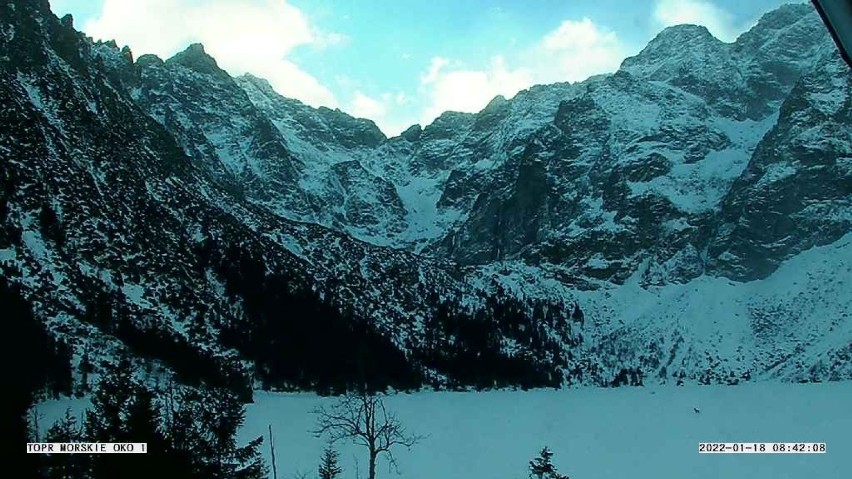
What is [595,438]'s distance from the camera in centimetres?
5675

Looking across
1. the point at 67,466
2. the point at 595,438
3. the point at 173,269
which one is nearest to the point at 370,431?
the point at 67,466

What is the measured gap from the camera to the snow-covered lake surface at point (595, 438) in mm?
39750

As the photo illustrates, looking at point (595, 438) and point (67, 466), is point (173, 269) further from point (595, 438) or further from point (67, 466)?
point (67, 466)

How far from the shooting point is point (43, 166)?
4815 inches

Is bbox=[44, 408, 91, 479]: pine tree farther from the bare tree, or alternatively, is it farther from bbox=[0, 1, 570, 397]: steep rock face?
bbox=[0, 1, 570, 397]: steep rock face

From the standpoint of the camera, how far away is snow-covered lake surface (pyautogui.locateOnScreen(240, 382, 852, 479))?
39.8m

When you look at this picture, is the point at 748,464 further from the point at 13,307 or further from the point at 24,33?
the point at 24,33

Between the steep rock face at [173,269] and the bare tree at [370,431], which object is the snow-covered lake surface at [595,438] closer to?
the bare tree at [370,431]

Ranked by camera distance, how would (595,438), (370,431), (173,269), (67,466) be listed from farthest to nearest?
(173,269) → (595,438) → (370,431) → (67,466)

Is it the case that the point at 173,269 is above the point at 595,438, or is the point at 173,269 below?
above

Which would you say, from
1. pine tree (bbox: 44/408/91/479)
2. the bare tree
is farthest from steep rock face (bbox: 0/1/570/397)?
pine tree (bbox: 44/408/91/479)

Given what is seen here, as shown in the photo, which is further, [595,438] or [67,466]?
[595,438]

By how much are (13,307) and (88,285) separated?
20749mm

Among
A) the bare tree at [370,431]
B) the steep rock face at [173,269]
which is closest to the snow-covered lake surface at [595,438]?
the bare tree at [370,431]
